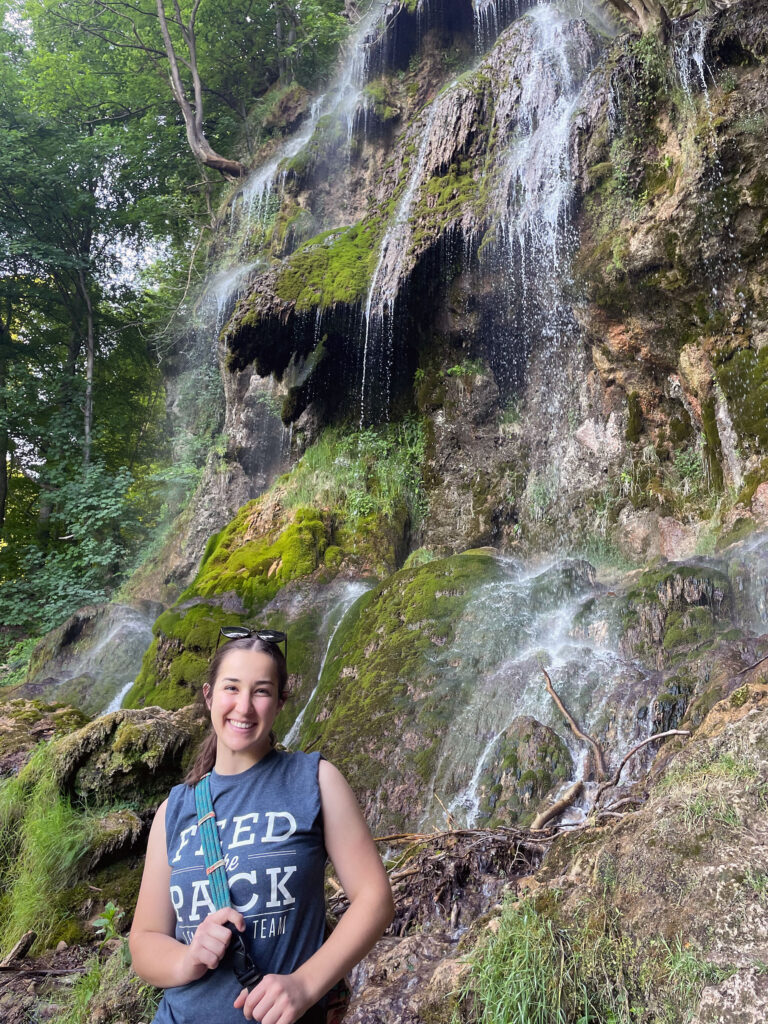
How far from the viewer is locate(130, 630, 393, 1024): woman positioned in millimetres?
1164

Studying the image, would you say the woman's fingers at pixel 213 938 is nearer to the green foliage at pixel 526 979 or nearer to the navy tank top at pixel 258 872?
the navy tank top at pixel 258 872

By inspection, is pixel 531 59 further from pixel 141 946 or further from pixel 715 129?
pixel 141 946

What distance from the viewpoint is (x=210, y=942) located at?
115 cm

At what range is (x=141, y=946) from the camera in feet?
4.19

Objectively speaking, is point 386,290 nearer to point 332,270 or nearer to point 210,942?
point 332,270

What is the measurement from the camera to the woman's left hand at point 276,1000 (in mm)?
1102

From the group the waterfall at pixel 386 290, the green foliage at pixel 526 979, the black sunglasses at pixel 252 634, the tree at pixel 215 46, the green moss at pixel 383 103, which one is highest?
the tree at pixel 215 46

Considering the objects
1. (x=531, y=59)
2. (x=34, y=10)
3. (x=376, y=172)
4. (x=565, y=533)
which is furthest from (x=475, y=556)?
(x=34, y=10)

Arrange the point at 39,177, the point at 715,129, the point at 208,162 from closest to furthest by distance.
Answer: the point at 715,129 → the point at 39,177 → the point at 208,162

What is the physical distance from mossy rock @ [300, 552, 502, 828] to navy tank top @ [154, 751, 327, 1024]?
3.34m

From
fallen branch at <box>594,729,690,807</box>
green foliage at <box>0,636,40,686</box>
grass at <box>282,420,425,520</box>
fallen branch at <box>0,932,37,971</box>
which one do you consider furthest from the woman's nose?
green foliage at <box>0,636,40,686</box>

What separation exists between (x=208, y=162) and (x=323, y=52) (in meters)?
3.79

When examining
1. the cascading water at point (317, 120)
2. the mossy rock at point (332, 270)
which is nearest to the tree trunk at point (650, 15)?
the mossy rock at point (332, 270)

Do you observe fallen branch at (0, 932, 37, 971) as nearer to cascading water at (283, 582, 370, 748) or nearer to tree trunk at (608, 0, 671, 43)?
cascading water at (283, 582, 370, 748)
